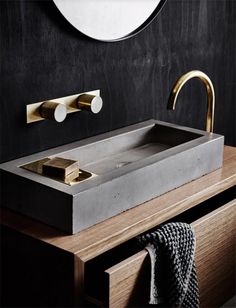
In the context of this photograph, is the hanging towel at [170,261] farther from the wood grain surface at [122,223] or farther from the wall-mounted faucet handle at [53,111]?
the wall-mounted faucet handle at [53,111]

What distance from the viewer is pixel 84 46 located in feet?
6.31

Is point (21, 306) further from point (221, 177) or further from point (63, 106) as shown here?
point (221, 177)

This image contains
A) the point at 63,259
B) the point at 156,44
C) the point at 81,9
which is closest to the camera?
the point at 63,259

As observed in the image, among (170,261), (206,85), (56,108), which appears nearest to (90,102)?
(56,108)

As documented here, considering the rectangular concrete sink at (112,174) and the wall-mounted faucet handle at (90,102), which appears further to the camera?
the wall-mounted faucet handle at (90,102)

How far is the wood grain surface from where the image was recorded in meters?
1.56

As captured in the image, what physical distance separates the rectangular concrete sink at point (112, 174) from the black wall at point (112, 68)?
2.3 inches

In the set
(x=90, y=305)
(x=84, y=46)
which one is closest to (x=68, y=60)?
(x=84, y=46)

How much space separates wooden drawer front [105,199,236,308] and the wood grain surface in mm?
56

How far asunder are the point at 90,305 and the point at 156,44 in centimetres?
94

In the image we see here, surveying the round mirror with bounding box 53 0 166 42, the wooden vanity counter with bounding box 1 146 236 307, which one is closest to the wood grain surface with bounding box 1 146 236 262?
the wooden vanity counter with bounding box 1 146 236 307

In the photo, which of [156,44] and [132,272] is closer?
[132,272]

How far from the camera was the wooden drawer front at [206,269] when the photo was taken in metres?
1.58

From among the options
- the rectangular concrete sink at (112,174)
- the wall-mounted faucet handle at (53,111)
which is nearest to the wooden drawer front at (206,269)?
the rectangular concrete sink at (112,174)
